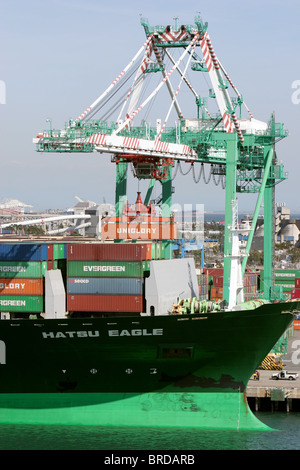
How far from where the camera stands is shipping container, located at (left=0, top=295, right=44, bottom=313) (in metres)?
41.4

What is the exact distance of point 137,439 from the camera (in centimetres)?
3909

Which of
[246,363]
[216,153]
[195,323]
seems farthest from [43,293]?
[216,153]

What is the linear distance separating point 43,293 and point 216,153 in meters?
19.3

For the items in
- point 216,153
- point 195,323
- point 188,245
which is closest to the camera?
point 195,323

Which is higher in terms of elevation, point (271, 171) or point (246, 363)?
point (271, 171)

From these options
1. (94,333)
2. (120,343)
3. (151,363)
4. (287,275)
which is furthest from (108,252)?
(287,275)

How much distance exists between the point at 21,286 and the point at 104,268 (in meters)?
3.98

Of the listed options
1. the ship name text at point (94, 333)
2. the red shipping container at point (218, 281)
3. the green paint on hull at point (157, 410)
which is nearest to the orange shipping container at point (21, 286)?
the ship name text at point (94, 333)

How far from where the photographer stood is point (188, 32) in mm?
52031

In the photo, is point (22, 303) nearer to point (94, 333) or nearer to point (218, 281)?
point (94, 333)

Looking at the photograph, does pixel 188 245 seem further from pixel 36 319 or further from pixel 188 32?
pixel 36 319

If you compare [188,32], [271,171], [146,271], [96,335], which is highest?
[188,32]

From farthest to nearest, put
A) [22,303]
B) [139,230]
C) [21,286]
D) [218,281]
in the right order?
[218,281]
[139,230]
[22,303]
[21,286]

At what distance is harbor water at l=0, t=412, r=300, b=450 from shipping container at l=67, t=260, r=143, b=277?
7029 mm
